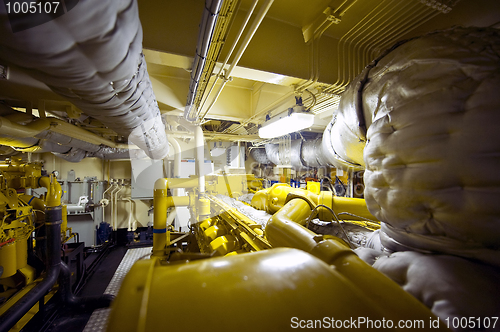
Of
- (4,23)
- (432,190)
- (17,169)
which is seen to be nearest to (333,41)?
(432,190)

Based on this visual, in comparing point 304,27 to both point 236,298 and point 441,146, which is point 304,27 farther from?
point 236,298

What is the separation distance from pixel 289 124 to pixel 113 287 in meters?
4.67

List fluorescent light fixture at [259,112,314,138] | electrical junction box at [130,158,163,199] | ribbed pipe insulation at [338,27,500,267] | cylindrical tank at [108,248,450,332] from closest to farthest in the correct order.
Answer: cylindrical tank at [108,248,450,332] → ribbed pipe insulation at [338,27,500,267] → fluorescent light fixture at [259,112,314,138] → electrical junction box at [130,158,163,199]

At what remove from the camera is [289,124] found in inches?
100

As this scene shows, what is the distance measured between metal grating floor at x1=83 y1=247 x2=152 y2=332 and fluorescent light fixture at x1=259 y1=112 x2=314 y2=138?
1959 millimetres

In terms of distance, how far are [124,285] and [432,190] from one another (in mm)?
857

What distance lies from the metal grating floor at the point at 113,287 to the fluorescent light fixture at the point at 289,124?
1.96m

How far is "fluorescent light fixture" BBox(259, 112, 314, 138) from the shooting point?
2.31 metres

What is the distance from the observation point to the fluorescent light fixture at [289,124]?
2.31 metres

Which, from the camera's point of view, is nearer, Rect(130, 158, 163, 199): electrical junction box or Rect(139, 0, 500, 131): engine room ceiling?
Rect(139, 0, 500, 131): engine room ceiling

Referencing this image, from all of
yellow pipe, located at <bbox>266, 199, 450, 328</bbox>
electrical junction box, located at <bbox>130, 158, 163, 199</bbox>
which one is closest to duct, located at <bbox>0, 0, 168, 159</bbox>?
yellow pipe, located at <bbox>266, 199, 450, 328</bbox>

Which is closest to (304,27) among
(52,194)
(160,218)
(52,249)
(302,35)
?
(302,35)

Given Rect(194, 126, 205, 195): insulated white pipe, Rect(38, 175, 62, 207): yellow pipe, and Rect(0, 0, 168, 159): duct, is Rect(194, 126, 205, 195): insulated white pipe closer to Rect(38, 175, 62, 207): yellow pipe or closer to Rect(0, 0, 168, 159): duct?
Rect(38, 175, 62, 207): yellow pipe

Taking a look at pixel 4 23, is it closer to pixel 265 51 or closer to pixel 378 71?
pixel 378 71
